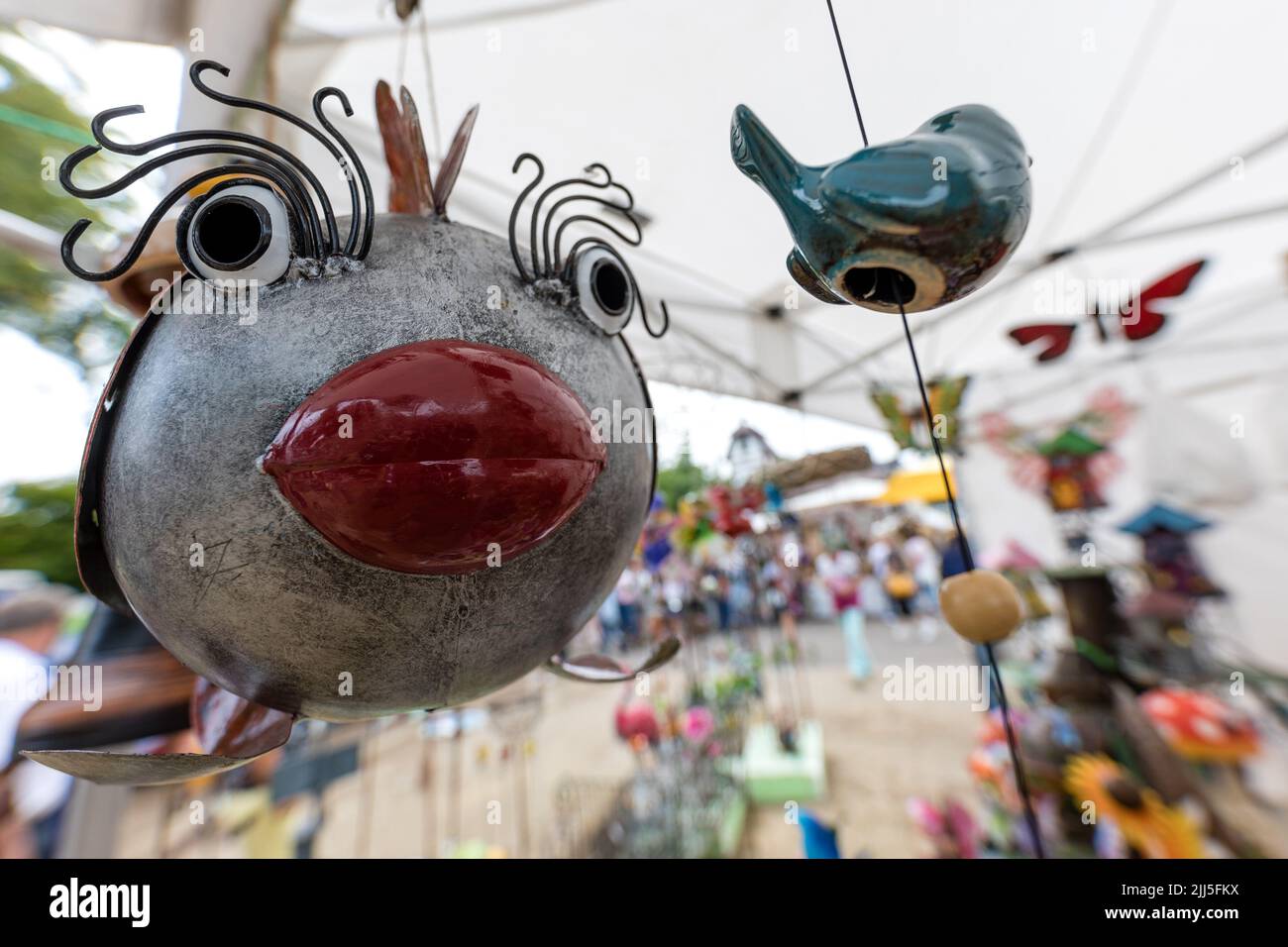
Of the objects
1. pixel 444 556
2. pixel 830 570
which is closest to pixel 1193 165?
pixel 444 556

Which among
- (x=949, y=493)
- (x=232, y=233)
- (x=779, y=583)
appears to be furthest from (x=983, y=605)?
(x=779, y=583)

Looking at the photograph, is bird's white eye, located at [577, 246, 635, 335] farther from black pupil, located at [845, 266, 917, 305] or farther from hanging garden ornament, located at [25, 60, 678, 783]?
black pupil, located at [845, 266, 917, 305]

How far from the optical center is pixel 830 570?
13.9 feet

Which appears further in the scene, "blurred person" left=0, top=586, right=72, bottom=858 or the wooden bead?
"blurred person" left=0, top=586, right=72, bottom=858

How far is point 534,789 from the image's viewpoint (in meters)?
3.00

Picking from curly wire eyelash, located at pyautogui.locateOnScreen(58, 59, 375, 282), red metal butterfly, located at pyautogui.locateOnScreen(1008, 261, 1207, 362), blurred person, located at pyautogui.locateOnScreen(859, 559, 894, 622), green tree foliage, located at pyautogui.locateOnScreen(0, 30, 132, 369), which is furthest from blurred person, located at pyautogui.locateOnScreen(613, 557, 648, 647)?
curly wire eyelash, located at pyautogui.locateOnScreen(58, 59, 375, 282)

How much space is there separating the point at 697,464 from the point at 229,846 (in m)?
2.25

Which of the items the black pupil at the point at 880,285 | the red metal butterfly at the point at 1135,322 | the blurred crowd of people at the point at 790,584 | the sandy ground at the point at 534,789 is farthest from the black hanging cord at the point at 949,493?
the sandy ground at the point at 534,789

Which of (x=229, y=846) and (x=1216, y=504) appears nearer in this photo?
(x=229, y=846)

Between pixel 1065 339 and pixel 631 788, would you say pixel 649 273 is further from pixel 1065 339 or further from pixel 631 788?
pixel 631 788

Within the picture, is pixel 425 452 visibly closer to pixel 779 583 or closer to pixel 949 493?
pixel 949 493

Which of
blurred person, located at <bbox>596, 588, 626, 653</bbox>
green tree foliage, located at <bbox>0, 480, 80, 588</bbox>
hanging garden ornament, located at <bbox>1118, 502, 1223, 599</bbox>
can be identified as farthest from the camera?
blurred person, located at <bbox>596, 588, 626, 653</bbox>

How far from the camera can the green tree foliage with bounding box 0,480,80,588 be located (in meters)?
1.76

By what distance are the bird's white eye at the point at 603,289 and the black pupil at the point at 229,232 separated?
20 cm
